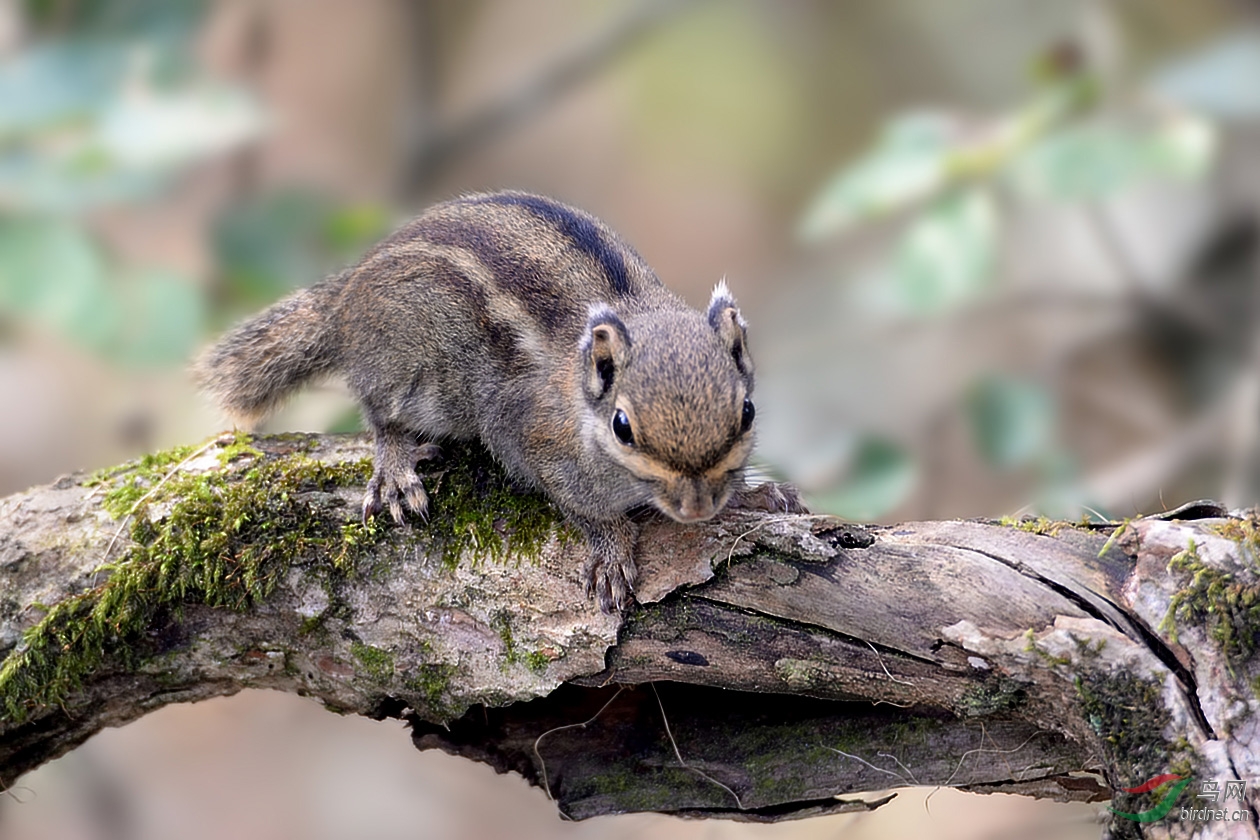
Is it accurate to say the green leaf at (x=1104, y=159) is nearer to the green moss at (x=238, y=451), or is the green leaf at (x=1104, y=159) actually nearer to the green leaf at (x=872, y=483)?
the green leaf at (x=872, y=483)

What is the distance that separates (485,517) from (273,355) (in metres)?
0.96

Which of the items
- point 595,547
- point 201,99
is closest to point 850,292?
point 201,99

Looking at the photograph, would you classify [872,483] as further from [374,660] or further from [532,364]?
[374,660]

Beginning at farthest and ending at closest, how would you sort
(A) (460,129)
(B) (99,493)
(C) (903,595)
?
(A) (460,129) < (B) (99,493) < (C) (903,595)

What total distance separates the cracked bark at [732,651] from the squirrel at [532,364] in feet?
0.41

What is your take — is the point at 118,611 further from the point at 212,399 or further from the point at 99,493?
the point at 212,399

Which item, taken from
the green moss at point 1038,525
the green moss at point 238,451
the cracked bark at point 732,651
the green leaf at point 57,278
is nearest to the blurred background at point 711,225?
the green leaf at point 57,278

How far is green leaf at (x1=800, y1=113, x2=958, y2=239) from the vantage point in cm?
365

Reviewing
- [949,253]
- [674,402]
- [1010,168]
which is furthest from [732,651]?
[1010,168]

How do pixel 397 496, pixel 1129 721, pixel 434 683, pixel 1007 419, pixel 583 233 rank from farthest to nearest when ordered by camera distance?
pixel 1007 419 < pixel 583 233 < pixel 397 496 < pixel 434 683 < pixel 1129 721

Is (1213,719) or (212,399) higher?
(212,399)

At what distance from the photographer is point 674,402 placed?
2.27 metres

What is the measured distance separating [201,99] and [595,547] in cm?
236

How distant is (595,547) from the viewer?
2.33 metres
